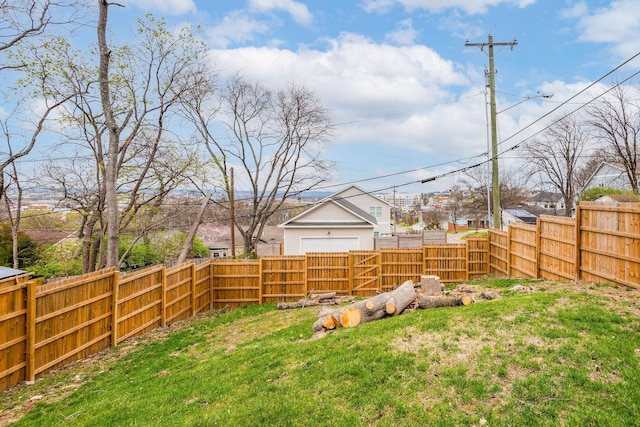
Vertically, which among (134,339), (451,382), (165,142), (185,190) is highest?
(165,142)

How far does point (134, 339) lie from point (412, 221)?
72.3m

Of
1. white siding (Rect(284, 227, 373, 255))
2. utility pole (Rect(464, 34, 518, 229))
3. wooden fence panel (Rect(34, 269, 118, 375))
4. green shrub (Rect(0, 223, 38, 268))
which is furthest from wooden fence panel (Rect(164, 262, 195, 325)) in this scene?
green shrub (Rect(0, 223, 38, 268))

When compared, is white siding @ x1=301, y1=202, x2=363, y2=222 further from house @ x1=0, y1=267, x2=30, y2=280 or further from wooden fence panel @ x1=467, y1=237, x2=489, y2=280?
house @ x1=0, y1=267, x2=30, y2=280

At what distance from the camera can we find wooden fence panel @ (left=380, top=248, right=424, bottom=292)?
13.6m

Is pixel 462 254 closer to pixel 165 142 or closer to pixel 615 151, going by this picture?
pixel 165 142

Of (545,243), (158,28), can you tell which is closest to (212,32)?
(158,28)

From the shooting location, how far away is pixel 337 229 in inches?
799

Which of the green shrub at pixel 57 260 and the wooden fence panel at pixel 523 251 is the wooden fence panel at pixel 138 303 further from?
the wooden fence panel at pixel 523 251

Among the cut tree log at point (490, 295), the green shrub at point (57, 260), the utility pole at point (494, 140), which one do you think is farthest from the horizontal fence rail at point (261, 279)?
the green shrub at point (57, 260)

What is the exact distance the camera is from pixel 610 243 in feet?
23.9

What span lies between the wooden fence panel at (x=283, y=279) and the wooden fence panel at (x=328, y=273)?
31 centimetres

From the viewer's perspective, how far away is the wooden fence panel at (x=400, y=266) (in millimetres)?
13594

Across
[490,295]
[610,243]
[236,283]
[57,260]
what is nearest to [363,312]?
[490,295]

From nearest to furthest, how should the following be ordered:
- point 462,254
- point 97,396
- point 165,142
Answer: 1. point 97,396
2. point 462,254
3. point 165,142
